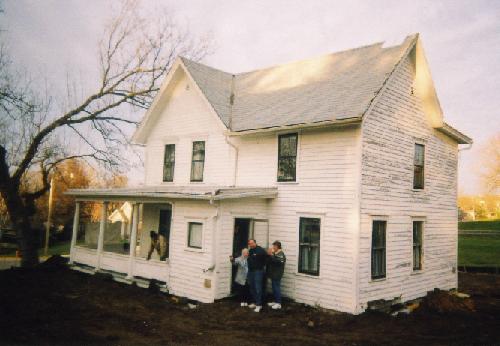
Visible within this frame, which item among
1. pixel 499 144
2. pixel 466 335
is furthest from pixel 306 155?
pixel 499 144

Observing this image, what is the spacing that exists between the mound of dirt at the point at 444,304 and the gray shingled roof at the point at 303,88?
22.8ft

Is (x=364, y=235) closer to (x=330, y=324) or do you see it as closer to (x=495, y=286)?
(x=330, y=324)

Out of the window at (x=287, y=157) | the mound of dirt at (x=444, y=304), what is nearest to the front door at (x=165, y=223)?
the window at (x=287, y=157)

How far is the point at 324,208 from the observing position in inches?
495

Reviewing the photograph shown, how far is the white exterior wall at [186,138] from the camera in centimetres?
1572

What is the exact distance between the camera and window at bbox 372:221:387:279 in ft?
41.4

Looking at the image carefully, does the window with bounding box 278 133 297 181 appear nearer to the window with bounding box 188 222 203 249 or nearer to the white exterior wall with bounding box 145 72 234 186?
the white exterior wall with bounding box 145 72 234 186

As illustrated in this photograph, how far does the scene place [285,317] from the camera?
11.4m

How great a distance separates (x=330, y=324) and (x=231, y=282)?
138 inches

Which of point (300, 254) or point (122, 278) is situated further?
point (122, 278)

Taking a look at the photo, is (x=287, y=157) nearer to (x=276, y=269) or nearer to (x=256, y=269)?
(x=276, y=269)

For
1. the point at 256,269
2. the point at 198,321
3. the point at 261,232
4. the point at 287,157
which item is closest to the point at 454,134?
the point at 287,157

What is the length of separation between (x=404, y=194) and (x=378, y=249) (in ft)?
7.84

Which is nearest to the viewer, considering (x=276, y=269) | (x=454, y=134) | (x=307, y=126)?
(x=276, y=269)
